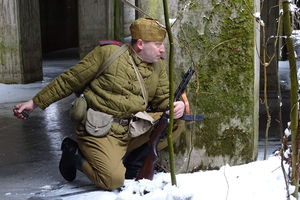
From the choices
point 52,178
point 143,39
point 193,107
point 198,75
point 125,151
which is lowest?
point 52,178

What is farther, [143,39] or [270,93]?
[270,93]

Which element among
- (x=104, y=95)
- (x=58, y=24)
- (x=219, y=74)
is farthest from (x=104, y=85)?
(x=58, y=24)

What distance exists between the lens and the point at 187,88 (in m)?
3.93

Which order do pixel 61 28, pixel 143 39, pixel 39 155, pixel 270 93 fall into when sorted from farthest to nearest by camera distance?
pixel 61 28
pixel 270 93
pixel 39 155
pixel 143 39

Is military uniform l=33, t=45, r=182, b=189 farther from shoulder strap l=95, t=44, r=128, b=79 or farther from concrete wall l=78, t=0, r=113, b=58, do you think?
concrete wall l=78, t=0, r=113, b=58

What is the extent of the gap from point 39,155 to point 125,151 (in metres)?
1.34

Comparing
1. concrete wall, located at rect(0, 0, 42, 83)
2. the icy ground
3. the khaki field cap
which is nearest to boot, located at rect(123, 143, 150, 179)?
the icy ground

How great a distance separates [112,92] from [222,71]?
792 mm

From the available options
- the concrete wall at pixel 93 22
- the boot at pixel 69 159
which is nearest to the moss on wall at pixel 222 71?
the boot at pixel 69 159

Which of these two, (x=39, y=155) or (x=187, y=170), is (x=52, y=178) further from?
(x=187, y=170)

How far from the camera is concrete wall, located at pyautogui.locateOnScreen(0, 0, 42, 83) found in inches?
336

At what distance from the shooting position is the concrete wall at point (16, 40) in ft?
28.0

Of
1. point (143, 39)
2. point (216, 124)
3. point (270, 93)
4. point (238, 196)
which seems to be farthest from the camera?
point (270, 93)

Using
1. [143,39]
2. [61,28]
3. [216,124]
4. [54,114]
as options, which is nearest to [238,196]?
[216,124]
